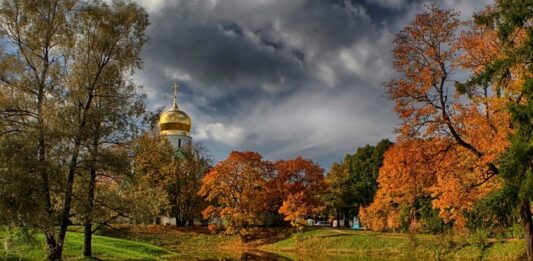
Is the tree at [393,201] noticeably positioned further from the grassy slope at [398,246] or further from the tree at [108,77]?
the tree at [108,77]

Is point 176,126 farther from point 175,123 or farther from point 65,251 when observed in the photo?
point 65,251

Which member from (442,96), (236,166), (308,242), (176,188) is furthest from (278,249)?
(442,96)

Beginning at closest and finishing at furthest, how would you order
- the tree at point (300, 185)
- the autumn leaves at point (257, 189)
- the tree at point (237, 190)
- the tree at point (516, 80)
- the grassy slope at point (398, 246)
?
1. the tree at point (516, 80)
2. the grassy slope at point (398, 246)
3. the tree at point (237, 190)
4. the autumn leaves at point (257, 189)
5. the tree at point (300, 185)

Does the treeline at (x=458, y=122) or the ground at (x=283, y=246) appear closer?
the treeline at (x=458, y=122)

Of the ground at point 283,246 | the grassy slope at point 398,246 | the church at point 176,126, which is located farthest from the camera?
the church at point 176,126

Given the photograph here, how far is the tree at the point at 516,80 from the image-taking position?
14250 millimetres

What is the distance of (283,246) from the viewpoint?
45562 mm

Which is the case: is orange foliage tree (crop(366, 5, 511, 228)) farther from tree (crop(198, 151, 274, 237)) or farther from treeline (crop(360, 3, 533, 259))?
tree (crop(198, 151, 274, 237))

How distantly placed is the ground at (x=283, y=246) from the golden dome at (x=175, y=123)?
19.9 m

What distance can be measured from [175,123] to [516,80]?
54337 millimetres

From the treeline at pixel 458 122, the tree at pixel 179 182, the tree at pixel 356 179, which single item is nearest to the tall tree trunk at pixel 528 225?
the treeline at pixel 458 122

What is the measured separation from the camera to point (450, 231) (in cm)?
3412

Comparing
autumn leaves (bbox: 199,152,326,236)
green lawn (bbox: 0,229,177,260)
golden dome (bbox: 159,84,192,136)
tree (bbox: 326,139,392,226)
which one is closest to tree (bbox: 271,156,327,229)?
autumn leaves (bbox: 199,152,326,236)

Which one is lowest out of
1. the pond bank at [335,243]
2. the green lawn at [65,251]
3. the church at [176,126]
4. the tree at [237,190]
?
the pond bank at [335,243]
